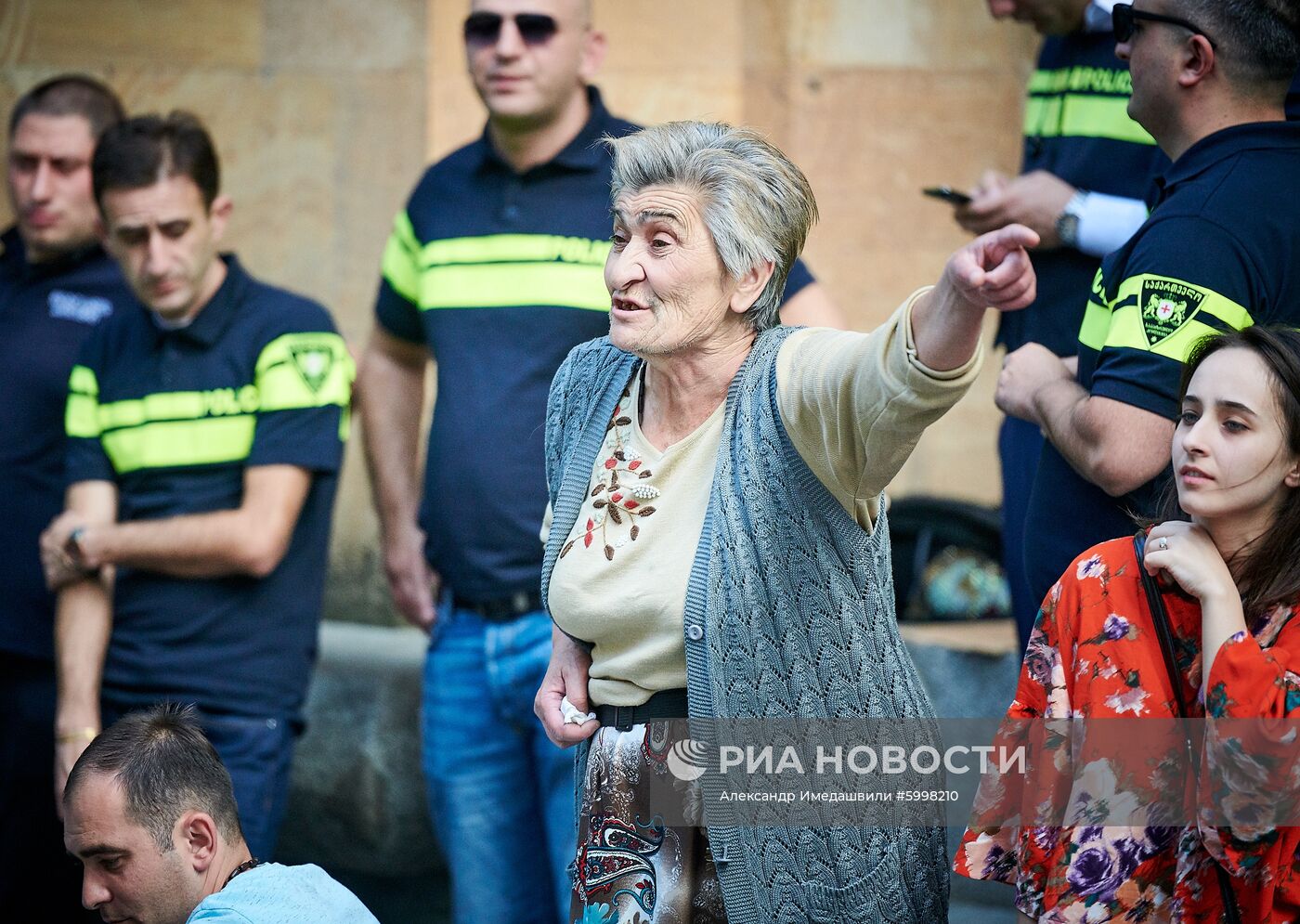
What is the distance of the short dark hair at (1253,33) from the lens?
8.63 ft

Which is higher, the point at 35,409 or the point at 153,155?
the point at 153,155

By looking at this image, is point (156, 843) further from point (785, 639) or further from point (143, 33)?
point (143, 33)

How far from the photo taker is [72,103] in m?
4.37

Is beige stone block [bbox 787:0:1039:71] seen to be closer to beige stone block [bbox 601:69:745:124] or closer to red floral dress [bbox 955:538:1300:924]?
beige stone block [bbox 601:69:745:124]

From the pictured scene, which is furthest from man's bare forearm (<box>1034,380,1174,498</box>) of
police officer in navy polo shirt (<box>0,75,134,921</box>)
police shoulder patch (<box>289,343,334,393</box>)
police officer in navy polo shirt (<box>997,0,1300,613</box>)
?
police officer in navy polo shirt (<box>0,75,134,921</box>)

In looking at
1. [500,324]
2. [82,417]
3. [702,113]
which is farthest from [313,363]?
[702,113]

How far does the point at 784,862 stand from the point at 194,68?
4.02 metres

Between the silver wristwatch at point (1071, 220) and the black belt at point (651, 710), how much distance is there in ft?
4.46

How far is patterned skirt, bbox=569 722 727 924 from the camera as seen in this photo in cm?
241

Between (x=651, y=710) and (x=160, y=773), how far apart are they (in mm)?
765

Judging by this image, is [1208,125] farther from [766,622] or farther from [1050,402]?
[766,622]

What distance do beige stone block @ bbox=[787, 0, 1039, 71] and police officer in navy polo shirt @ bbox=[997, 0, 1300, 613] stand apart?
7.76ft

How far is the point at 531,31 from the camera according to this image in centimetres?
377

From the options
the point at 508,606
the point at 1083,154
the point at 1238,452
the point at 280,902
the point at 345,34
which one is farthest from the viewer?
the point at 345,34
